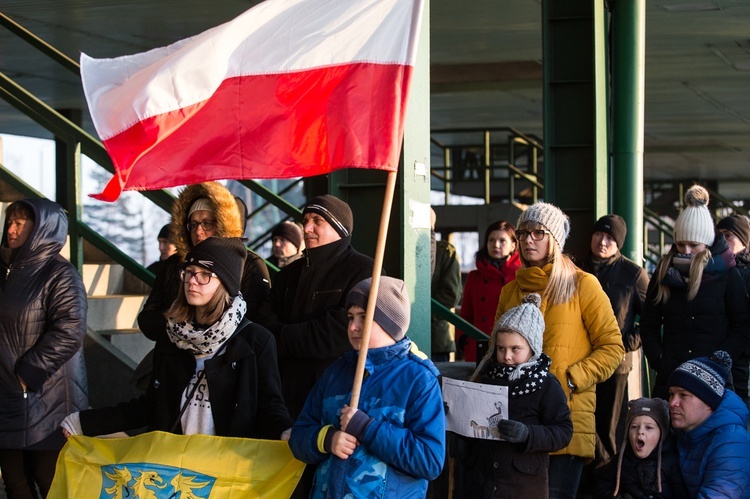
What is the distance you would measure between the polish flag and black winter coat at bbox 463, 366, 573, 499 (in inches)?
63.2

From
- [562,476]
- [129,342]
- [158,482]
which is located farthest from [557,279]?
[129,342]

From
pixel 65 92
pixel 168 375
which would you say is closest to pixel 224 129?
pixel 168 375

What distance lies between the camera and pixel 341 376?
4203 mm

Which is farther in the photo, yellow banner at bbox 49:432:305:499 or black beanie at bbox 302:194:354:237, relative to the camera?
black beanie at bbox 302:194:354:237

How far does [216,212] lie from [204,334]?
1.31 m

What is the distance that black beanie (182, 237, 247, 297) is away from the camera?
4633 millimetres

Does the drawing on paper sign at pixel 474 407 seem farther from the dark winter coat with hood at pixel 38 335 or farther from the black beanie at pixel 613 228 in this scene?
the black beanie at pixel 613 228

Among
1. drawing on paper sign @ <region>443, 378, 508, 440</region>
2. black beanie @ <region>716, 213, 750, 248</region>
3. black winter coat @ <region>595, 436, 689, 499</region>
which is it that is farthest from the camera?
black beanie @ <region>716, 213, 750, 248</region>

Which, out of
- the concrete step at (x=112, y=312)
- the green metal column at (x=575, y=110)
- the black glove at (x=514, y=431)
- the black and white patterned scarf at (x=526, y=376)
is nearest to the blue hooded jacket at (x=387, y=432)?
the black glove at (x=514, y=431)

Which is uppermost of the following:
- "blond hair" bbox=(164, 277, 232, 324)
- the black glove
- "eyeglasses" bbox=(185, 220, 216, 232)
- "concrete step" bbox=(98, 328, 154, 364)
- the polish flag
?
the polish flag

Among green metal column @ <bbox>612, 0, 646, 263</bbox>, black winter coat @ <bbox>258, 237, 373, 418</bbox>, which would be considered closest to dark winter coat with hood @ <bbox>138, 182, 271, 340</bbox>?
black winter coat @ <bbox>258, 237, 373, 418</bbox>

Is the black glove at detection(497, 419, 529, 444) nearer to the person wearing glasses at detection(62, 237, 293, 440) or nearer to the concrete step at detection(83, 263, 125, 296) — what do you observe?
the person wearing glasses at detection(62, 237, 293, 440)

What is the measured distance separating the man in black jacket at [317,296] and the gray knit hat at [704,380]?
1.65m

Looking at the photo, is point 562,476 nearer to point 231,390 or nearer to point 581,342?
point 581,342
